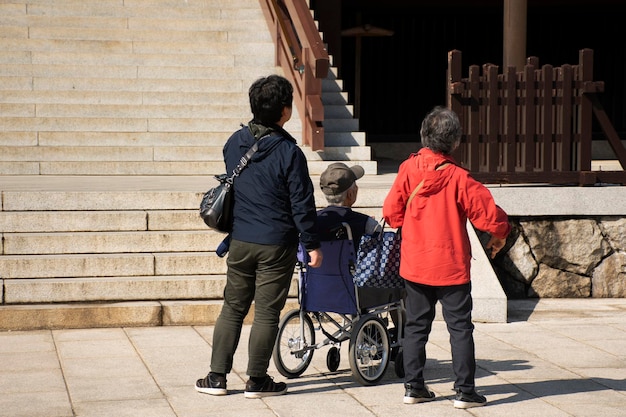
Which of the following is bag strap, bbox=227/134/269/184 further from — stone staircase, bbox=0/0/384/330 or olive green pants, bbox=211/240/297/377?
stone staircase, bbox=0/0/384/330

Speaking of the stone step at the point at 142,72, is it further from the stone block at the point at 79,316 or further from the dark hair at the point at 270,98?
the dark hair at the point at 270,98

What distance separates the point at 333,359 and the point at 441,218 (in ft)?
4.19

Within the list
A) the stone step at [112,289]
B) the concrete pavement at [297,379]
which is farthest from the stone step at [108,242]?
the concrete pavement at [297,379]

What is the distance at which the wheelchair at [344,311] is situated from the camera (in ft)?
19.1

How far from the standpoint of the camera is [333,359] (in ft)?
20.2

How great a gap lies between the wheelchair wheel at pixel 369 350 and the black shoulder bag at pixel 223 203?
96cm

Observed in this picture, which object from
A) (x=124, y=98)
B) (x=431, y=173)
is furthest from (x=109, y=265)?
(x=124, y=98)

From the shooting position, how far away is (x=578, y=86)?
30.0 ft

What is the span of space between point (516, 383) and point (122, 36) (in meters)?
8.70

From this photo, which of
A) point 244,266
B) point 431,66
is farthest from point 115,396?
point 431,66

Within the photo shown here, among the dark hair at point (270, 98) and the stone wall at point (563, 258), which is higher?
the dark hair at point (270, 98)

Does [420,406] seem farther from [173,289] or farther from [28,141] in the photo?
[28,141]

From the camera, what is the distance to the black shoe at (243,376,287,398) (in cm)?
550

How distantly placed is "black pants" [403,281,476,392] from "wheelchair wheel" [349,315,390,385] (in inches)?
14.8
